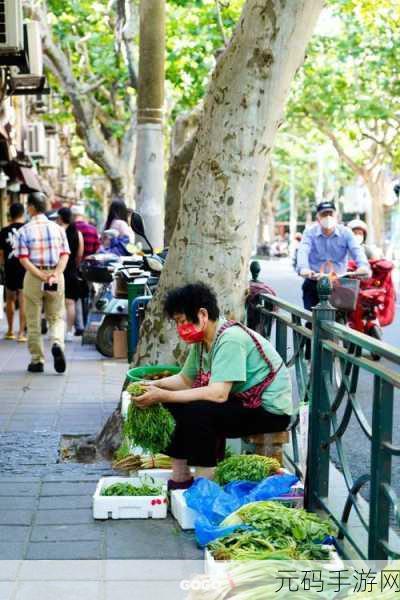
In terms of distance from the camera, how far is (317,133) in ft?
144

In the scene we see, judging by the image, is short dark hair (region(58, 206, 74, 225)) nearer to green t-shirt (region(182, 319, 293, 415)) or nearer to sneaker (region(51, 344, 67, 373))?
sneaker (region(51, 344, 67, 373))

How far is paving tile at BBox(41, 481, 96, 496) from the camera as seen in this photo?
5.58m

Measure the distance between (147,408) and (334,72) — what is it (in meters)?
26.8

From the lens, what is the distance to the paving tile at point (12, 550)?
14.8 feet

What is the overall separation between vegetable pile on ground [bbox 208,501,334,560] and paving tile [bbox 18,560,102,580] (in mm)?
553

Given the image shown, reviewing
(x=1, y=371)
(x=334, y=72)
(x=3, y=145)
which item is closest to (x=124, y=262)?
(x=1, y=371)

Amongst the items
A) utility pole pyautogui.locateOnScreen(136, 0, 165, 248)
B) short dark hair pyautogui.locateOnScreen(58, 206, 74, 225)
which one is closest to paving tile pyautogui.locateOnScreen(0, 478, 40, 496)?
utility pole pyautogui.locateOnScreen(136, 0, 165, 248)

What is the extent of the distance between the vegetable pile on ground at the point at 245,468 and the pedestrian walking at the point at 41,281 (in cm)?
502

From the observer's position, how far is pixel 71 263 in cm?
1296

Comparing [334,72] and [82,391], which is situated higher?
[334,72]

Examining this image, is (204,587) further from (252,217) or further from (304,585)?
(252,217)

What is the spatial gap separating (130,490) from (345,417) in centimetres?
151

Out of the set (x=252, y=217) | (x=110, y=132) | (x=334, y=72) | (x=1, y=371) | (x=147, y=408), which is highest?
(x=334, y=72)

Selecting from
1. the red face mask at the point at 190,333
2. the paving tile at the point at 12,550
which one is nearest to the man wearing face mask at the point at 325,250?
the red face mask at the point at 190,333
